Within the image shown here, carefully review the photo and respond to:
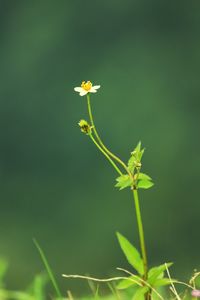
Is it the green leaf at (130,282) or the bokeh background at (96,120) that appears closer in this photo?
the green leaf at (130,282)

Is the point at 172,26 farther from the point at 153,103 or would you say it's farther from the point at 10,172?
the point at 10,172

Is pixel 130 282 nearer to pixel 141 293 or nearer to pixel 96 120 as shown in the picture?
pixel 141 293

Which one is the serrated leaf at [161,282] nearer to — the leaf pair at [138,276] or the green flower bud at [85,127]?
the leaf pair at [138,276]

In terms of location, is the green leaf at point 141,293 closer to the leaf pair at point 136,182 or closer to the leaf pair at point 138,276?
the leaf pair at point 138,276

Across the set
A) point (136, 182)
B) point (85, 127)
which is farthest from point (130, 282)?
point (85, 127)

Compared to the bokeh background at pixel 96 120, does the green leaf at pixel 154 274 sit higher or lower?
lower

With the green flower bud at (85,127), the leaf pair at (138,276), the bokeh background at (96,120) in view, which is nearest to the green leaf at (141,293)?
the leaf pair at (138,276)

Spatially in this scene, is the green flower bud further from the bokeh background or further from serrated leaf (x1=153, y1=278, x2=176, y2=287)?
the bokeh background

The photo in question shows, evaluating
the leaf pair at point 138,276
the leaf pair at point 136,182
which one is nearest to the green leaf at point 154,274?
the leaf pair at point 138,276

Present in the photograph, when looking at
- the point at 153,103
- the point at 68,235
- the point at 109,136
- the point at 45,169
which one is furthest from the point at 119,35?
the point at 68,235

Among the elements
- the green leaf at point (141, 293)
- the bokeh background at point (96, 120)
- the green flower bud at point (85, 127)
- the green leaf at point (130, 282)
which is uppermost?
the bokeh background at point (96, 120)
